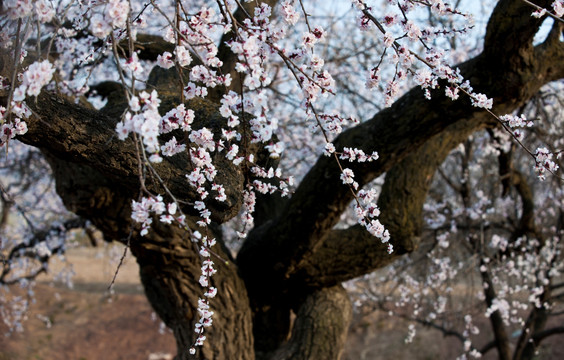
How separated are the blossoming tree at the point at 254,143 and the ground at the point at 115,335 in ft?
14.7

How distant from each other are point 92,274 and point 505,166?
1118 cm

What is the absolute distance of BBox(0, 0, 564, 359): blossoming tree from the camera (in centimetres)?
152

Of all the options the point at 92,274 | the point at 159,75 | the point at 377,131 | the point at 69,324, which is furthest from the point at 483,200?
the point at 92,274

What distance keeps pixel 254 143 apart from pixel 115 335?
7.78m

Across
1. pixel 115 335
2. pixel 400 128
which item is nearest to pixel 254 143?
pixel 400 128

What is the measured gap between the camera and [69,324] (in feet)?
29.3

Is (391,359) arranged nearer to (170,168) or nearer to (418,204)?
(418,204)

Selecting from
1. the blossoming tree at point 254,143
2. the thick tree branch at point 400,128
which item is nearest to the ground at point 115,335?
the blossoming tree at point 254,143

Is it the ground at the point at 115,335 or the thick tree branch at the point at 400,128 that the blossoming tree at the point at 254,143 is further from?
the ground at the point at 115,335

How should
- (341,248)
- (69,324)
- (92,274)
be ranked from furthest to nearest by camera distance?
(92,274), (69,324), (341,248)

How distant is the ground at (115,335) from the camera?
786cm

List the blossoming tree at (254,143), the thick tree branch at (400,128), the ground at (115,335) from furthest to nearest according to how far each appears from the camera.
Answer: the ground at (115,335) < the thick tree branch at (400,128) < the blossoming tree at (254,143)

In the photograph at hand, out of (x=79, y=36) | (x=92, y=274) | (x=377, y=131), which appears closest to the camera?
(x=377, y=131)

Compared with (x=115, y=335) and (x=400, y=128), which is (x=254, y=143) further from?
(x=115, y=335)
